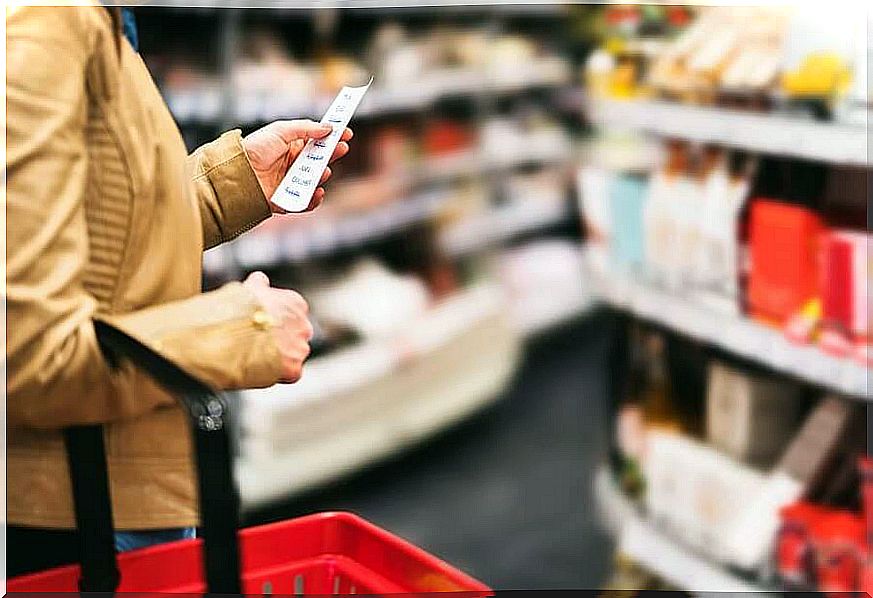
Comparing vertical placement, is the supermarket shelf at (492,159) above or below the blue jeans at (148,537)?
below

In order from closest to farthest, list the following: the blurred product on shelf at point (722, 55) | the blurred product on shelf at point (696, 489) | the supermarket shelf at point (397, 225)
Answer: the supermarket shelf at point (397, 225), the blurred product on shelf at point (722, 55), the blurred product on shelf at point (696, 489)

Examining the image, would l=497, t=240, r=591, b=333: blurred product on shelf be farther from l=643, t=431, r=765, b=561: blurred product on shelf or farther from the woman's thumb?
the woman's thumb

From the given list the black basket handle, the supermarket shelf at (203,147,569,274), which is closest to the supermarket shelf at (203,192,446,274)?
the supermarket shelf at (203,147,569,274)

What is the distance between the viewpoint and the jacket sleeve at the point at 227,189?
3.48 ft

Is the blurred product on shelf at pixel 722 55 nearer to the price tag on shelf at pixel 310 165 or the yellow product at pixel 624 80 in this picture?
the yellow product at pixel 624 80

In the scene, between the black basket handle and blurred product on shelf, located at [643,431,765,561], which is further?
blurred product on shelf, located at [643,431,765,561]

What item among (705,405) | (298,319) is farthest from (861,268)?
(298,319)

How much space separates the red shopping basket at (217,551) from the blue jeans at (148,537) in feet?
0.07

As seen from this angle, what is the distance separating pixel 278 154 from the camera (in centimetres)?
105

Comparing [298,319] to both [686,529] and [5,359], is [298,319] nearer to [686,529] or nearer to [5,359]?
[5,359]

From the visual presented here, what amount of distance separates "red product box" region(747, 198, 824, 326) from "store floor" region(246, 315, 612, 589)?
1139 millimetres

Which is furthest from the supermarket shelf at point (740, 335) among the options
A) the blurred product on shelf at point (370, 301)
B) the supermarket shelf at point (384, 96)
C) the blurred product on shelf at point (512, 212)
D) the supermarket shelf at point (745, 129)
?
the blurred product on shelf at point (512, 212)

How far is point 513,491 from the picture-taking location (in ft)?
12.8

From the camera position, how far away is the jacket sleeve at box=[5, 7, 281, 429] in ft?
2.85
